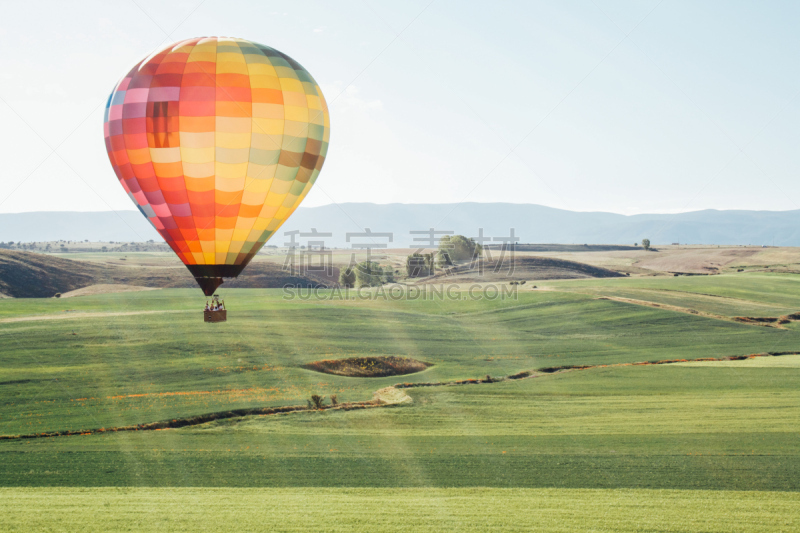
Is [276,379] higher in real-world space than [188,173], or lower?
lower

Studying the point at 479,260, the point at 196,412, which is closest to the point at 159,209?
the point at 196,412

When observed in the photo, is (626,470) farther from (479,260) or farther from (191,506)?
(479,260)

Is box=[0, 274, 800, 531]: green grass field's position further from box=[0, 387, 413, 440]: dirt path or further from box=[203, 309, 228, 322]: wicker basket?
box=[203, 309, 228, 322]: wicker basket

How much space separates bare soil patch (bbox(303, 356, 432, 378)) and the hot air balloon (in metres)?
18.0

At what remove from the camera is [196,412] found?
26.7 m

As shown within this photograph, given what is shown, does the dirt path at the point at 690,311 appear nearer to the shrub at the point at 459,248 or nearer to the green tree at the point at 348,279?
the green tree at the point at 348,279

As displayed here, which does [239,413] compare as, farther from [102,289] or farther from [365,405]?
[102,289]

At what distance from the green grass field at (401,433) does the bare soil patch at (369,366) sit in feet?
4.14

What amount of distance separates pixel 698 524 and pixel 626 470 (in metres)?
4.33

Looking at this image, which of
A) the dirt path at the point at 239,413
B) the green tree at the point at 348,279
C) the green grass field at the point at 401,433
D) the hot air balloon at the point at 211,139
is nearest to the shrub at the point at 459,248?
the green tree at the point at 348,279

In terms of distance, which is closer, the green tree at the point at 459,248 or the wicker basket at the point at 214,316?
the wicker basket at the point at 214,316

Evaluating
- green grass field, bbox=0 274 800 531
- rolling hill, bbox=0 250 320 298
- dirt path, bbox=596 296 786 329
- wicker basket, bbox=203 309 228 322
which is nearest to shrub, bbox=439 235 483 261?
rolling hill, bbox=0 250 320 298

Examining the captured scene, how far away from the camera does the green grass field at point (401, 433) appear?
1614 centimetres

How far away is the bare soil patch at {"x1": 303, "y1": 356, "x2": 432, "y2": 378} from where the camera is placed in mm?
36969
